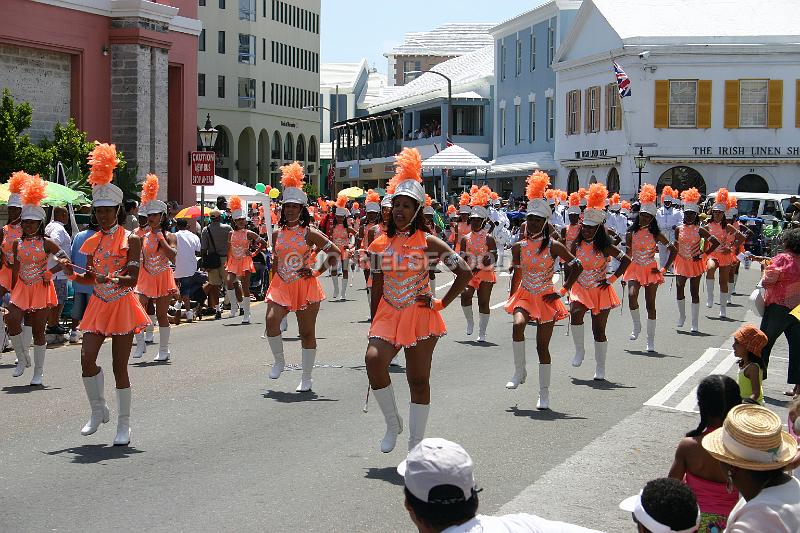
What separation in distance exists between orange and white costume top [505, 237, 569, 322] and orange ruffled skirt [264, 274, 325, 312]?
82.4 inches

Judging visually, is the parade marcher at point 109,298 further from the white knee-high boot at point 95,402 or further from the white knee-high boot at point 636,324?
the white knee-high boot at point 636,324

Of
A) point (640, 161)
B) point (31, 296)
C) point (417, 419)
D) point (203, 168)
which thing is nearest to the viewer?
point (417, 419)

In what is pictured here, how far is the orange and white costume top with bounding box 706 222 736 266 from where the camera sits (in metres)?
21.4

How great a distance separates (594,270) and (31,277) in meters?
6.43

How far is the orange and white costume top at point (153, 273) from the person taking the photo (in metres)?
15.3

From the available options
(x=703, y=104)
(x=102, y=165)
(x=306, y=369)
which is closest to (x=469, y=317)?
→ (x=306, y=369)

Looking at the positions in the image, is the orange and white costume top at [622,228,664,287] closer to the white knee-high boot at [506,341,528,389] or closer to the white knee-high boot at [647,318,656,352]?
the white knee-high boot at [647,318,656,352]

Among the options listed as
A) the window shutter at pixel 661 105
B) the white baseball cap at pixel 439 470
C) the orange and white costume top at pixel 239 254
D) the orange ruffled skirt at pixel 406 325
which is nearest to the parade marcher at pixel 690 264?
the orange and white costume top at pixel 239 254

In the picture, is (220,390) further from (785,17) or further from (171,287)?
(785,17)

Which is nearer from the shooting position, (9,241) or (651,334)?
(9,241)

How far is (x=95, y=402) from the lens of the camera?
31.5ft

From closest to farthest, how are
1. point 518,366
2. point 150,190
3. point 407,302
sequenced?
point 407,302, point 518,366, point 150,190

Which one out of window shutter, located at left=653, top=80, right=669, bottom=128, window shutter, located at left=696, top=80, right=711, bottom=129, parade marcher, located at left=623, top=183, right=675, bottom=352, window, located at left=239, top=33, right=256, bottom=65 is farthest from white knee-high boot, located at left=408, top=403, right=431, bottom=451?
window, located at left=239, top=33, right=256, bottom=65

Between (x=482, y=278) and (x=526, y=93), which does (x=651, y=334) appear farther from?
(x=526, y=93)
